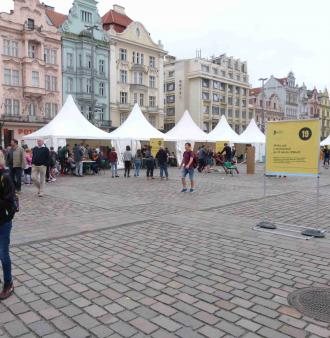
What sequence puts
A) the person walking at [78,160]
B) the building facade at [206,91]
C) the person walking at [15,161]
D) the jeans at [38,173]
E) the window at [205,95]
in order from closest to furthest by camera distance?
the person walking at [15,161]
the jeans at [38,173]
the person walking at [78,160]
the building facade at [206,91]
the window at [205,95]

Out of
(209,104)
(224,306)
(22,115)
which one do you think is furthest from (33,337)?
(209,104)

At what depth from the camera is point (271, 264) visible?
4758 mm

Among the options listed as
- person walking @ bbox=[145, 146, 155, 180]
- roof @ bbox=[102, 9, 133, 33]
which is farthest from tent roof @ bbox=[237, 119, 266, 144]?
roof @ bbox=[102, 9, 133, 33]

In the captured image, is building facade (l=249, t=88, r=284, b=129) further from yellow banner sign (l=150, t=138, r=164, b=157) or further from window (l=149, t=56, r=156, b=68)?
yellow banner sign (l=150, t=138, r=164, b=157)

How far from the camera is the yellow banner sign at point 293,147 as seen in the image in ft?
21.0

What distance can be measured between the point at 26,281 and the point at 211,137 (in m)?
25.9

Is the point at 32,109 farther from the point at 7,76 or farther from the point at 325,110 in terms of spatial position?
the point at 325,110

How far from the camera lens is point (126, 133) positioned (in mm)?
24047

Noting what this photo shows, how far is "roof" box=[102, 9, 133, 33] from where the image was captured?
160 feet

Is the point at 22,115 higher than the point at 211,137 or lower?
higher

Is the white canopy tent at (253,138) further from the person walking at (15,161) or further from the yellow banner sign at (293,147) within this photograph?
the yellow banner sign at (293,147)

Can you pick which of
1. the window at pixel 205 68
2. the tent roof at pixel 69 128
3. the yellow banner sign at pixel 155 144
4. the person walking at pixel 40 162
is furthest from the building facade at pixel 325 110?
the person walking at pixel 40 162

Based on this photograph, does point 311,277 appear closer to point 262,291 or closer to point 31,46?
point 262,291

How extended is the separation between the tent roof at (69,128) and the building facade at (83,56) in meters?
20.0
